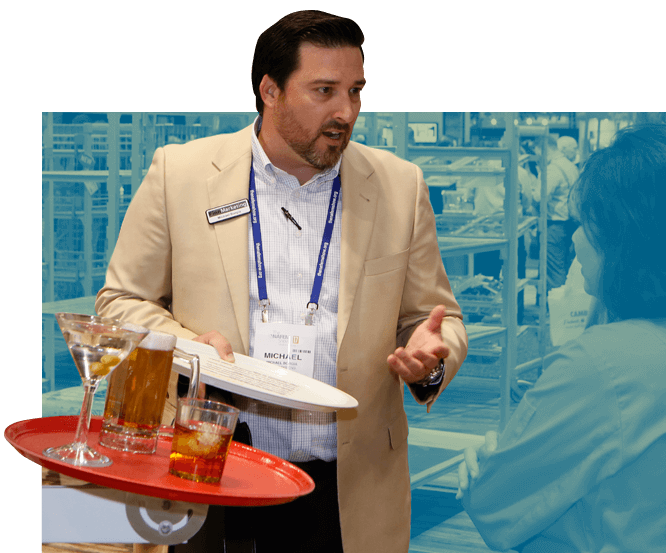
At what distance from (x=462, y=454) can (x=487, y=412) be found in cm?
23

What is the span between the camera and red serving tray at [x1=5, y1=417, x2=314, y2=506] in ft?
3.68

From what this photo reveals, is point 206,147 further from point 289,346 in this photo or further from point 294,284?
point 289,346

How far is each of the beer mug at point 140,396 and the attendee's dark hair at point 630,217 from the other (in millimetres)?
2407

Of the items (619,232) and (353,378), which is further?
(619,232)

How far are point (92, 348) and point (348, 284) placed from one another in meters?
0.91

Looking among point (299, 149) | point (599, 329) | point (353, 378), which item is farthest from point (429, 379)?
point (599, 329)

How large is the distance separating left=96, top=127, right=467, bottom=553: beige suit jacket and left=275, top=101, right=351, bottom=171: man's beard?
11 cm

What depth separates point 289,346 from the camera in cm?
196

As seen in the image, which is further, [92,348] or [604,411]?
[604,411]

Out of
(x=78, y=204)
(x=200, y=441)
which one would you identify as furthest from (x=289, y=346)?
(x=78, y=204)

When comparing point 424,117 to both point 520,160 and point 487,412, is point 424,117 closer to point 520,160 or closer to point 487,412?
point 520,160

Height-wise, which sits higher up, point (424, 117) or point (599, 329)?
point (424, 117)

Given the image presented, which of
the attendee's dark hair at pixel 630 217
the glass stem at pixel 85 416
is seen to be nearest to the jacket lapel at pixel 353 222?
the glass stem at pixel 85 416

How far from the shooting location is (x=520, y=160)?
3.54m
